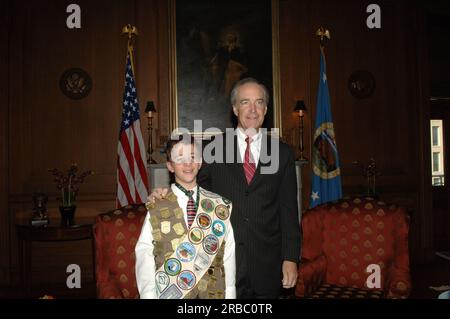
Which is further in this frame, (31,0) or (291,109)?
(291,109)

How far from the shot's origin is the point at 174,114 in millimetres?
5516

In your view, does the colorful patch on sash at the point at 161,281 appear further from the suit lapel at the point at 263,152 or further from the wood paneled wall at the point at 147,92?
the wood paneled wall at the point at 147,92

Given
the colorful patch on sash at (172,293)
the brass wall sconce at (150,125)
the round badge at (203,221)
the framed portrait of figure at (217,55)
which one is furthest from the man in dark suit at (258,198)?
the framed portrait of figure at (217,55)

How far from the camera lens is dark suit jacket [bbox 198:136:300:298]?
7.00ft

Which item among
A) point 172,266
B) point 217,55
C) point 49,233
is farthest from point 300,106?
point 172,266

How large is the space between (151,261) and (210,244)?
30 centimetres

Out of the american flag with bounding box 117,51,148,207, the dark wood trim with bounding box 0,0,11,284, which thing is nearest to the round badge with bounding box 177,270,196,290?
the american flag with bounding box 117,51,148,207

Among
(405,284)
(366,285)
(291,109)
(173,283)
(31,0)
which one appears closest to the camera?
(173,283)

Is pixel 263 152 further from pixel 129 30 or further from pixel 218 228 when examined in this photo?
pixel 129 30

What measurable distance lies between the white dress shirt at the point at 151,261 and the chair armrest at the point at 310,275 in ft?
3.75

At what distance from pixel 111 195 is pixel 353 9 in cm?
460

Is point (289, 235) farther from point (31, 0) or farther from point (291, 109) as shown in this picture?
point (31, 0)

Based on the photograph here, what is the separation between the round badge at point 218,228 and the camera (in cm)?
193

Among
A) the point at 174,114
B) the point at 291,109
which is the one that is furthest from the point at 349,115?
the point at 174,114
